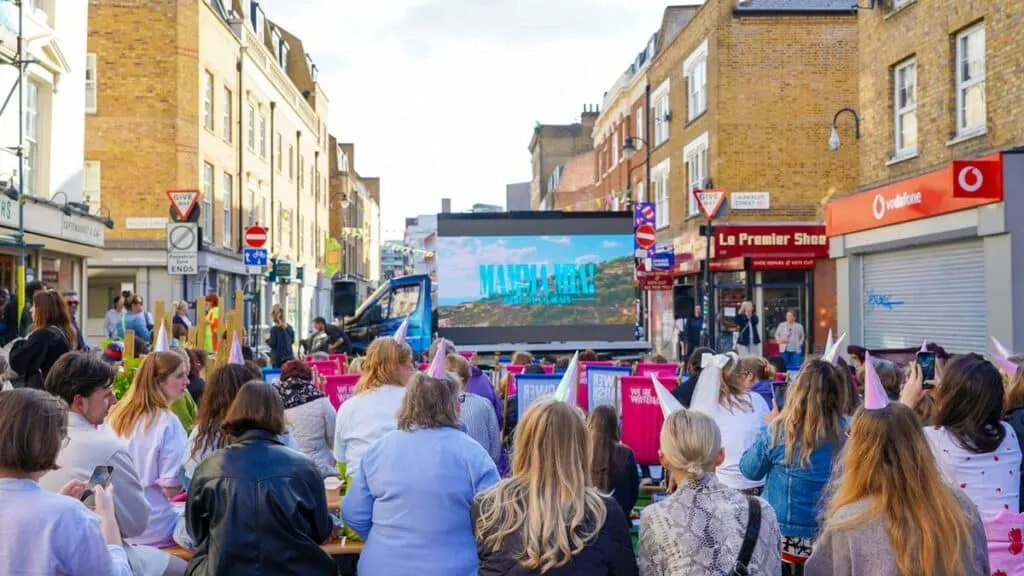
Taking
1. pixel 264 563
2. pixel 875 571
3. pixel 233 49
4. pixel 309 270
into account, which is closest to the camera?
pixel 875 571

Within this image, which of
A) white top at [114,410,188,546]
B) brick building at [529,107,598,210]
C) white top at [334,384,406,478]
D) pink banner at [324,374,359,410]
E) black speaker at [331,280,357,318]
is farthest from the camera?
brick building at [529,107,598,210]

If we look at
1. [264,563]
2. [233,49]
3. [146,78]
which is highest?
[233,49]

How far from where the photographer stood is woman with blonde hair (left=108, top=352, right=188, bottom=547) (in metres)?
5.65

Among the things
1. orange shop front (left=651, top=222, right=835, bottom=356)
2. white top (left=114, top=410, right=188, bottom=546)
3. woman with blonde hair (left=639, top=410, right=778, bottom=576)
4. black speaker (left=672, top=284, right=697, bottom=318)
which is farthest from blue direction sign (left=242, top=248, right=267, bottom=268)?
woman with blonde hair (left=639, top=410, right=778, bottom=576)

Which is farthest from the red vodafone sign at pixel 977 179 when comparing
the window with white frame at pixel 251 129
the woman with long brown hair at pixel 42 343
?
the window with white frame at pixel 251 129

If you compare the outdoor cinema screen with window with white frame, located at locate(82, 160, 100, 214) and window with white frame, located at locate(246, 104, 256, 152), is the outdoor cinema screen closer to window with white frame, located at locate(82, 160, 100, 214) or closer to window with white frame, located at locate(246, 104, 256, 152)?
window with white frame, located at locate(82, 160, 100, 214)

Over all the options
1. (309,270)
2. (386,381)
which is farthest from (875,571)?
(309,270)

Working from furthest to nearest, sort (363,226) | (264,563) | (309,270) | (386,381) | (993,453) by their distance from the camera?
(363,226)
(309,270)
(386,381)
(993,453)
(264,563)

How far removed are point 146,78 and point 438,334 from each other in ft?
40.8

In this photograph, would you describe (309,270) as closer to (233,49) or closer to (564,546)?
(233,49)

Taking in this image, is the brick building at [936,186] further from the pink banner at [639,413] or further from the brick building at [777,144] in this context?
the pink banner at [639,413]

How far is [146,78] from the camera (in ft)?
90.8

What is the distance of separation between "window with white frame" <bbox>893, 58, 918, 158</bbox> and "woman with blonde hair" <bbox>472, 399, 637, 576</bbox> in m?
17.2

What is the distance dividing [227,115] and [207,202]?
3.88 metres
